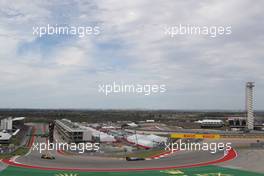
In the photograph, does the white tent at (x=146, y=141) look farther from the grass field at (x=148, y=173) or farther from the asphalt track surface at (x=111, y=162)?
the grass field at (x=148, y=173)

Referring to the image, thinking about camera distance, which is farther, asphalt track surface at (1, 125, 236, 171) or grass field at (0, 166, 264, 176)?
asphalt track surface at (1, 125, 236, 171)

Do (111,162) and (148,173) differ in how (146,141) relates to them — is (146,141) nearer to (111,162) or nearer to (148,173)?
(111,162)

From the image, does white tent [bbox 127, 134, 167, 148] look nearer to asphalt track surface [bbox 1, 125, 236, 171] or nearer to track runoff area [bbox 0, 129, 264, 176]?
asphalt track surface [bbox 1, 125, 236, 171]

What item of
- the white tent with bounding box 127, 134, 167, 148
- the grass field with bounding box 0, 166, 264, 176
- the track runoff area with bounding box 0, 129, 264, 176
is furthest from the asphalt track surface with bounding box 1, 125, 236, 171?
the white tent with bounding box 127, 134, 167, 148

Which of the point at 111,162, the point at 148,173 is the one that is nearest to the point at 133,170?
the point at 148,173

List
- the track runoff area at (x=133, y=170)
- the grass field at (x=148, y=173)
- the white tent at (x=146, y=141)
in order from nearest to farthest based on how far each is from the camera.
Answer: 1. the grass field at (x=148, y=173)
2. the track runoff area at (x=133, y=170)
3. the white tent at (x=146, y=141)

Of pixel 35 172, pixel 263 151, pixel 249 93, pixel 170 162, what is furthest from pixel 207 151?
pixel 249 93

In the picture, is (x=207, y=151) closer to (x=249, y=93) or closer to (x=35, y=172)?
(x=35, y=172)

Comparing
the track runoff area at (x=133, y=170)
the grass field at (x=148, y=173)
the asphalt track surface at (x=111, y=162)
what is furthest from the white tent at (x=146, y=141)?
the grass field at (x=148, y=173)
